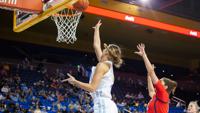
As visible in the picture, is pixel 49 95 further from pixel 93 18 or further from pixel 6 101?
pixel 93 18

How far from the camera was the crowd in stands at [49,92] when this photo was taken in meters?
11.5

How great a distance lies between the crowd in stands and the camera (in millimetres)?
11544

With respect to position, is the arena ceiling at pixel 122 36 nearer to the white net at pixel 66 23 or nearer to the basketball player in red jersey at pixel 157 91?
the white net at pixel 66 23

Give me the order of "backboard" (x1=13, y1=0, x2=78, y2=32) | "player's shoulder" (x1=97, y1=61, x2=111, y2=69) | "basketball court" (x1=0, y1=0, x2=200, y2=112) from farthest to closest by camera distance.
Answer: "basketball court" (x1=0, y1=0, x2=200, y2=112) < "backboard" (x1=13, y1=0, x2=78, y2=32) < "player's shoulder" (x1=97, y1=61, x2=111, y2=69)

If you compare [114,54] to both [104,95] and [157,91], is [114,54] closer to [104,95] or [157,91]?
[104,95]

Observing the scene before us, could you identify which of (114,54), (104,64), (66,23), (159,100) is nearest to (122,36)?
(66,23)

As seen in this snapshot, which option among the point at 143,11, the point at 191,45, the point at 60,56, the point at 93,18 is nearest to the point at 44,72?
the point at 60,56

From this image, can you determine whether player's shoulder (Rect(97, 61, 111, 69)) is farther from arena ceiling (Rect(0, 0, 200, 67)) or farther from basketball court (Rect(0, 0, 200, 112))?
arena ceiling (Rect(0, 0, 200, 67))

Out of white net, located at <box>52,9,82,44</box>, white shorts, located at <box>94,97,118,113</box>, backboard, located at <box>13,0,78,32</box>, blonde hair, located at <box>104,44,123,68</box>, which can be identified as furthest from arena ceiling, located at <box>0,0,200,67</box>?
white shorts, located at <box>94,97,118,113</box>

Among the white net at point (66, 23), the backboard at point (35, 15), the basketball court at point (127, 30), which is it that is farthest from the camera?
the basketball court at point (127, 30)

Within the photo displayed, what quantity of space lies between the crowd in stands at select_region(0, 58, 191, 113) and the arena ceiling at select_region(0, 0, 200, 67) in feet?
4.17

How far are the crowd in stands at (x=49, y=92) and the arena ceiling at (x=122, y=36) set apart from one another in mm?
1271

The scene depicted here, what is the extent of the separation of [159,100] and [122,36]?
11.2 m

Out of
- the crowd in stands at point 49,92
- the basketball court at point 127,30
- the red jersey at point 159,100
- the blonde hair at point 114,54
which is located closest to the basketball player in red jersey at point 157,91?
the red jersey at point 159,100
